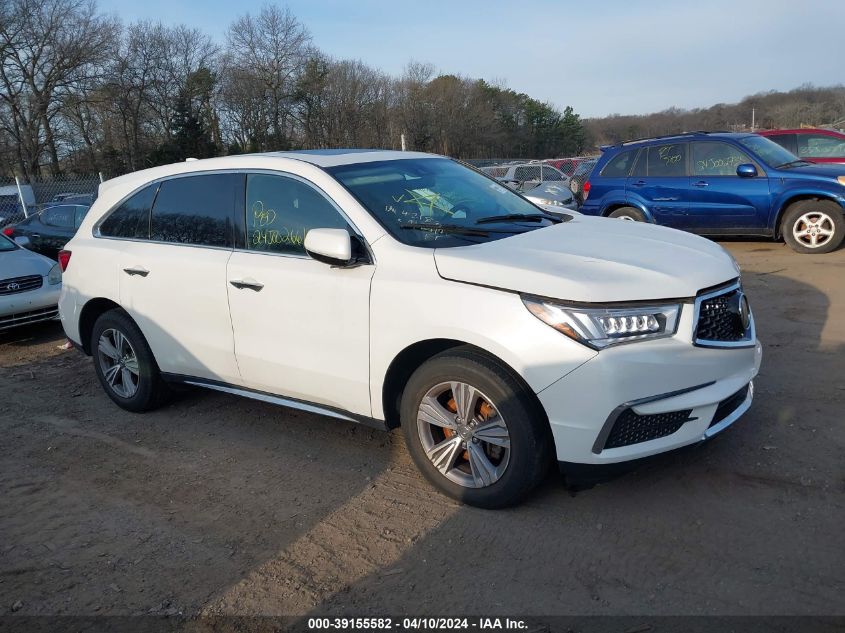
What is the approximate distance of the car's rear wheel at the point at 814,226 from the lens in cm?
904

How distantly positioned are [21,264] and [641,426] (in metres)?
7.68

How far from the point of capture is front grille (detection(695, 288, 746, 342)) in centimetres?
322

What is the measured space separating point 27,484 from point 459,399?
2.81 m

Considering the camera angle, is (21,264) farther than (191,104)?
No

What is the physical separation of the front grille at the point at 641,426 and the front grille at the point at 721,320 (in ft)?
1.28

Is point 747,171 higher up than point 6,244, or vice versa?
point 747,171

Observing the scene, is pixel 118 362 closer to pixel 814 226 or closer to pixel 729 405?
pixel 729 405

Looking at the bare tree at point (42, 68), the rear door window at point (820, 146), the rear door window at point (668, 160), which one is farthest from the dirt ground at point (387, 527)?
the bare tree at point (42, 68)

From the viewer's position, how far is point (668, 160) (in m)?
10.2

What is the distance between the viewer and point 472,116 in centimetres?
5734

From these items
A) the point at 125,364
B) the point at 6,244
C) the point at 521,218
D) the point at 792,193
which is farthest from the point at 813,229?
the point at 6,244

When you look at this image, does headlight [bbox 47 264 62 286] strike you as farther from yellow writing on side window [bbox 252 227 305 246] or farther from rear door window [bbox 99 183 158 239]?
yellow writing on side window [bbox 252 227 305 246]

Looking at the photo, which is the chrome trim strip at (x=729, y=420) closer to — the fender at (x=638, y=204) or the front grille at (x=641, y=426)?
the front grille at (x=641, y=426)

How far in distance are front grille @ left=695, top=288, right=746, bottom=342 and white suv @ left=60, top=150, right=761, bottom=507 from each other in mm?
13
